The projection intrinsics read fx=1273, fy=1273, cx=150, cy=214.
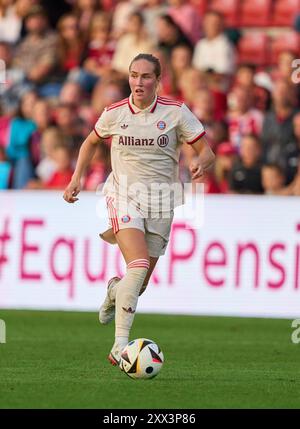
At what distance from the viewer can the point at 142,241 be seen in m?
9.92

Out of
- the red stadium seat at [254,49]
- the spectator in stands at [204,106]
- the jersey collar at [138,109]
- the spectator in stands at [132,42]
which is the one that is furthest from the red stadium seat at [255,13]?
the jersey collar at [138,109]

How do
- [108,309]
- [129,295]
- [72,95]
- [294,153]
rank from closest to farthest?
[129,295] < [108,309] < [294,153] < [72,95]

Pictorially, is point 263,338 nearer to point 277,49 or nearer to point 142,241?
point 142,241

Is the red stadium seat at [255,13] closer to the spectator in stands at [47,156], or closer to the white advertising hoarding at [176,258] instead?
the spectator in stands at [47,156]

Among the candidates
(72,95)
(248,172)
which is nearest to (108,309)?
(248,172)

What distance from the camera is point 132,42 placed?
1986cm

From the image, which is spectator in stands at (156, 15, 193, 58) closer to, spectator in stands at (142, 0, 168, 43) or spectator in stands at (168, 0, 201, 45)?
spectator in stands at (168, 0, 201, 45)

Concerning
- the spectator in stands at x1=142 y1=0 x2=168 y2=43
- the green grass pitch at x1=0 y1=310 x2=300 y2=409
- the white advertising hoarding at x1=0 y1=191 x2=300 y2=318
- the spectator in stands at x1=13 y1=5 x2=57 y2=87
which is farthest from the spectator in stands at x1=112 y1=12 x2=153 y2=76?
the green grass pitch at x1=0 y1=310 x2=300 y2=409

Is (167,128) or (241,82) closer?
(167,128)

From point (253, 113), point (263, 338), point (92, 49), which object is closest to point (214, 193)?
point (253, 113)

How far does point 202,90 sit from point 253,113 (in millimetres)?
A: 805

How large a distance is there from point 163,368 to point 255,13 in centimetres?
1142

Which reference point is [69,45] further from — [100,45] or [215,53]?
[215,53]

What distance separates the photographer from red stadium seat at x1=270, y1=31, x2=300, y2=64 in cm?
1981
